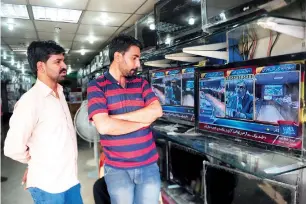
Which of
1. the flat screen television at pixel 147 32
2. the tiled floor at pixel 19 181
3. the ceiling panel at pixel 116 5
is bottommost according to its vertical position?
the tiled floor at pixel 19 181

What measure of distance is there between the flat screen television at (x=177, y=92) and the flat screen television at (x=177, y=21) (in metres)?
0.39

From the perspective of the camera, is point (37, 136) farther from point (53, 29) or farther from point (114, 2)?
point (53, 29)

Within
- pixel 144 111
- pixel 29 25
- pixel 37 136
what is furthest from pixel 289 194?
pixel 29 25

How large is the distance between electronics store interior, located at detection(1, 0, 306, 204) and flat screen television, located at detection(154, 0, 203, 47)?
0.03 ft

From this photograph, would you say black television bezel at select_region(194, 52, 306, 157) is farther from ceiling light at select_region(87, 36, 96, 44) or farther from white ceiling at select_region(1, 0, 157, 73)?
ceiling light at select_region(87, 36, 96, 44)

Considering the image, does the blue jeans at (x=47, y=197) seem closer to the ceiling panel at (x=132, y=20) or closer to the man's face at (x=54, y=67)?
the man's face at (x=54, y=67)

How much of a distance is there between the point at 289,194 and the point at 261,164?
8.6 inches

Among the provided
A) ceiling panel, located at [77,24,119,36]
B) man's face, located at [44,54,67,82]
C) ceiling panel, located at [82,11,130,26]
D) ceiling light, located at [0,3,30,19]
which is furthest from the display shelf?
ceiling panel, located at [77,24,119,36]

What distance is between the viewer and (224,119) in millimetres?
2047

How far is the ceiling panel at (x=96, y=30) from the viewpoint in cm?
507

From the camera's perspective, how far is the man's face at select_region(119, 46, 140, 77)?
1.65m

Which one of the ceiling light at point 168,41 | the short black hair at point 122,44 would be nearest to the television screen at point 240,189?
the short black hair at point 122,44

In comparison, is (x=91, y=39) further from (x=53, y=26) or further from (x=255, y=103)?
(x=255, y=103)

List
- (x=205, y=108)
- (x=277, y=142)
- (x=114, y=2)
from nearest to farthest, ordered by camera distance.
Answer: (x=277, y=142) < (x=205, y=108) < (x=114, y=2)
